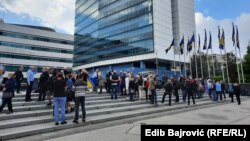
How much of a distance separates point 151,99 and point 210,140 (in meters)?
11.7

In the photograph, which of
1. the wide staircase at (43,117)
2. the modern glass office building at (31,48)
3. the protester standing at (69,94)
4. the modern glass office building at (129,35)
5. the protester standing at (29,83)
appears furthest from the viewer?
the modern glass office building at (31,48)

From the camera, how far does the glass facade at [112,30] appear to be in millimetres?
58781

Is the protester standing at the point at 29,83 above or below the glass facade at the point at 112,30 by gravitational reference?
below

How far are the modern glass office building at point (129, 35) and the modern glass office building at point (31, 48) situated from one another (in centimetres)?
1017

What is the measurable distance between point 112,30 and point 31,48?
966 inches

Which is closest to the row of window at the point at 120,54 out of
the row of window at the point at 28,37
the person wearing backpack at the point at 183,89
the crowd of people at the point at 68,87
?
the row of window at the point at 28,37

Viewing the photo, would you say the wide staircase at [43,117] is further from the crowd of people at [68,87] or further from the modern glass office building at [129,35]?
the modern glass office building at [129,35]

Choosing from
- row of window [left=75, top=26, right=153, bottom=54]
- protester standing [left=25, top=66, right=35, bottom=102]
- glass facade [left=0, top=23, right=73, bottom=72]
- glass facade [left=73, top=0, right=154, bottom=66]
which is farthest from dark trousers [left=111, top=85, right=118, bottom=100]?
glass facade [left=0, top=23, right=73, bottom=72]

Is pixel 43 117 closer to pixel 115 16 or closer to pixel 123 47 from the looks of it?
pixel 123 47

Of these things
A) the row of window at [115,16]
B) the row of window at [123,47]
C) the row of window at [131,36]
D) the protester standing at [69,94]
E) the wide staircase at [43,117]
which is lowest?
the wide staircase at [43,117]

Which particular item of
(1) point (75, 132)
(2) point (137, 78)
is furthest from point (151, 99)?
(1) point (75, 132)

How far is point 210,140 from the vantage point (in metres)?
3.45

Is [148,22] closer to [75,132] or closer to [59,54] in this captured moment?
[59,54]

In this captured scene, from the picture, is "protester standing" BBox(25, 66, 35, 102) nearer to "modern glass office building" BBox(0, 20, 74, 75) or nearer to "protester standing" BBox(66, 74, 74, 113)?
"protester standing" BBox(66, 74, 74, 113)
